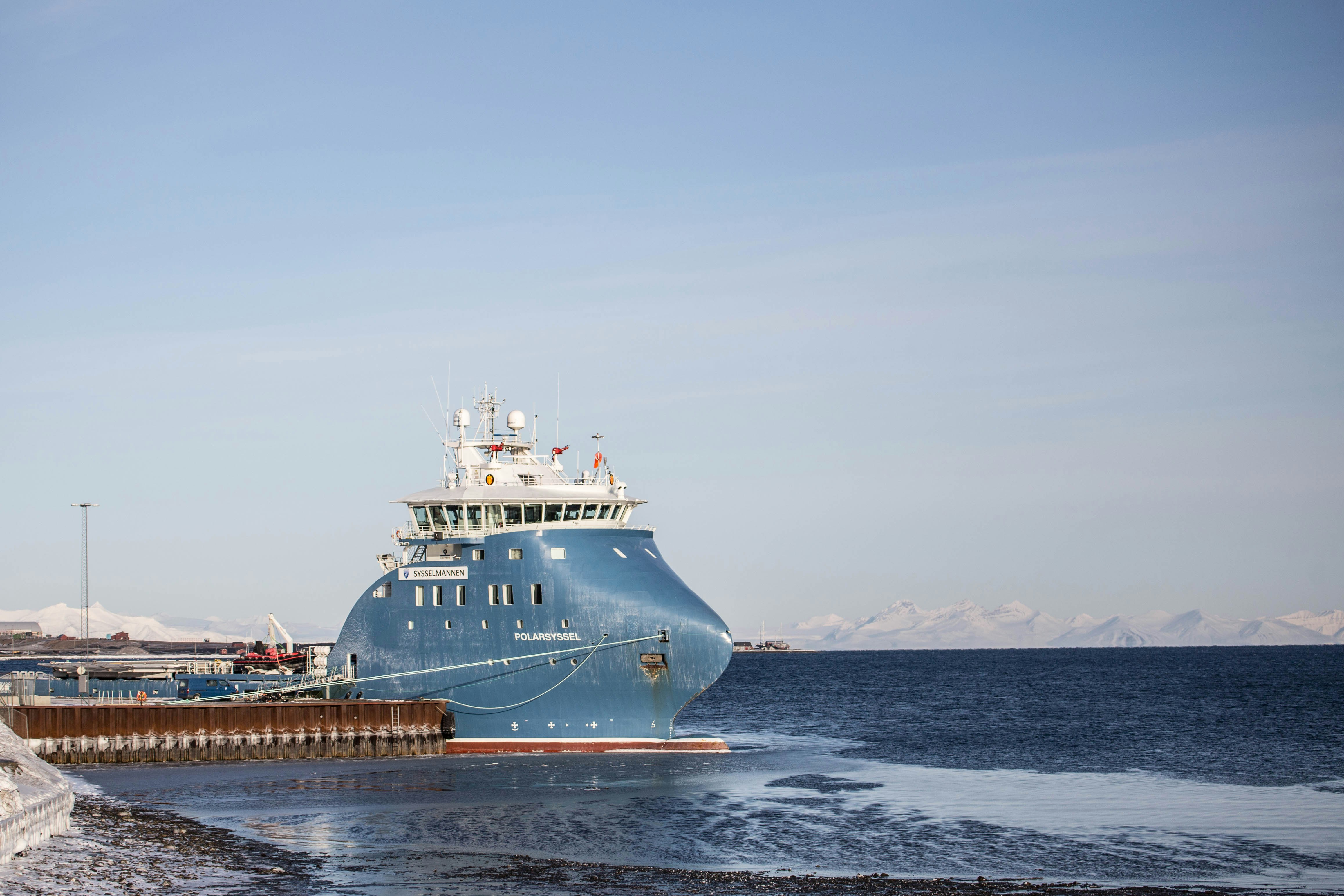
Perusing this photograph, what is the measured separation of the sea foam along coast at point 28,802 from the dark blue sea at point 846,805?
12.9ft

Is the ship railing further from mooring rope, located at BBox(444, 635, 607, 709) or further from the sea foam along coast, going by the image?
the sea foam along coast

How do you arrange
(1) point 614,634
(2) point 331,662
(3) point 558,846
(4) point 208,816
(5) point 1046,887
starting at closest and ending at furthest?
(5) point 1046,887
(3) point 558,846
(4) point 208,816
(1) point 614,634
(2) point 331,662

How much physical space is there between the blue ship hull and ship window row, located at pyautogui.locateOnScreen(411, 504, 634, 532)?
1.94 feet

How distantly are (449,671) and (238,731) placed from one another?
736 cm

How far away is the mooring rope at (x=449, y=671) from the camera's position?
4153 cm

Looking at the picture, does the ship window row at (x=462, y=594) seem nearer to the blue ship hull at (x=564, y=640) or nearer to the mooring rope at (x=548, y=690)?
the blue ship hull at (x=564, y=640)

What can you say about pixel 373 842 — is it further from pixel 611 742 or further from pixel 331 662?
pixel 331 662

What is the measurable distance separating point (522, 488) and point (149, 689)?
57.8ft

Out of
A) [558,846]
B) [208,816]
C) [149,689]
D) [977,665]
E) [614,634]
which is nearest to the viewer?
[558,846]

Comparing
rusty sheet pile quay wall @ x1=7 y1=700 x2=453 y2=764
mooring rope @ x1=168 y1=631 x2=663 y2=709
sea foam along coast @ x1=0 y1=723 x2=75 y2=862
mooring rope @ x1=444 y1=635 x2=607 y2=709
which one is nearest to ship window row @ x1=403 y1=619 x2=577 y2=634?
mooring rope @ x1=444 y1=635 x2=607 y2=709

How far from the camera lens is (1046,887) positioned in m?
24.2

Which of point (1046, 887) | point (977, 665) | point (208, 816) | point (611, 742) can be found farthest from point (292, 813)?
point (977, 665)

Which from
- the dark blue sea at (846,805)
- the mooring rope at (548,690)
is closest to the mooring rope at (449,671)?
the mooring rope at (548,690)

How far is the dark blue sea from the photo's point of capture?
26.8 m
